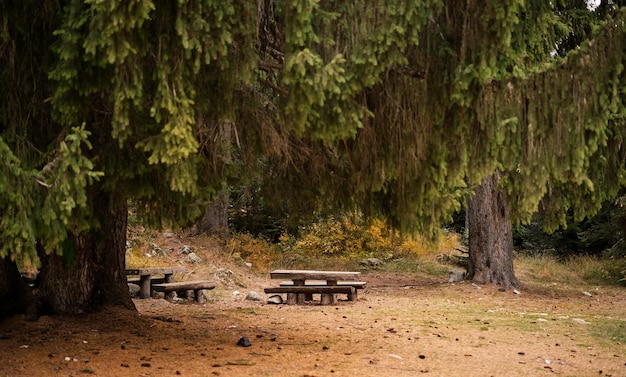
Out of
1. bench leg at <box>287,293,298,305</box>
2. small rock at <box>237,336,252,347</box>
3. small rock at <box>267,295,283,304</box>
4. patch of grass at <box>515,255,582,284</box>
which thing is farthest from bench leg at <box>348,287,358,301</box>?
patch of grass at <box>515,255,582,284</box>

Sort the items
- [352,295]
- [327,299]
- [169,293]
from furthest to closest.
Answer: [352,295] → [169,293] → [327,299]

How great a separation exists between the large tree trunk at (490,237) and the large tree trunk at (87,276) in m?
9.28

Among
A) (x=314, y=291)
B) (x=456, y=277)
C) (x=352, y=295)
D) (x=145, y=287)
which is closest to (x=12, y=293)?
(x=145, y=287)

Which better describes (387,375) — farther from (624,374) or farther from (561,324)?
(561,324)

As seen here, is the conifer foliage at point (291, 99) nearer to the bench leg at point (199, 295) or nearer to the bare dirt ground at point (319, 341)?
the bare dirt ground at point (319, 341)

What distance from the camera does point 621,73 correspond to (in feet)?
20.4

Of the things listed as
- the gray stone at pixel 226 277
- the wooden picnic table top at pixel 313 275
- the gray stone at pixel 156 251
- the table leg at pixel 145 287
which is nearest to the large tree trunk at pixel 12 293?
the table leg at pixel 145 287

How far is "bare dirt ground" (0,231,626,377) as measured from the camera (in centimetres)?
750

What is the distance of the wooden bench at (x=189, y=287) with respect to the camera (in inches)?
522

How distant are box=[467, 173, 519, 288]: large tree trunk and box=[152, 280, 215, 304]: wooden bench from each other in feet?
21.4

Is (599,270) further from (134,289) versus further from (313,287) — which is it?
(134,289)

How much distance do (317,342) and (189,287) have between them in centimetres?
481

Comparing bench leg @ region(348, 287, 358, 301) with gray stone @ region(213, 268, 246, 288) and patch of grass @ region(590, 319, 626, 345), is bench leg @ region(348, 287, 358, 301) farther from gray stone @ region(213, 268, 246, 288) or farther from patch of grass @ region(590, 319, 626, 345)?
patch of grass @ region(590, 319, 626, 345)

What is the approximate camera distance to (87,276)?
926 centimetres
